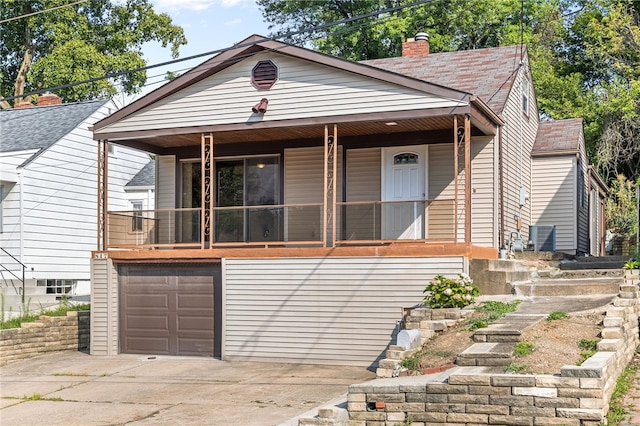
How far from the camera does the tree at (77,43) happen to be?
34.2m

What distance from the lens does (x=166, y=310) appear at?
17297 mm

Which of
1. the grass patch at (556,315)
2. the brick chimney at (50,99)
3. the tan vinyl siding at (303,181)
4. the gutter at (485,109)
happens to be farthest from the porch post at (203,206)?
the brick chimney at (50,99)

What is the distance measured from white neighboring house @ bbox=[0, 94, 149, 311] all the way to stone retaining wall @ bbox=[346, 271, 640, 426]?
13427 millimetres

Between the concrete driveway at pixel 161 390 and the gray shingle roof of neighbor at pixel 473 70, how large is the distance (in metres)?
7.17

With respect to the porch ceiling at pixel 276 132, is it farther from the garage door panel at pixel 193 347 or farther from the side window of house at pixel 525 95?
the side window of house at pixel 525 95

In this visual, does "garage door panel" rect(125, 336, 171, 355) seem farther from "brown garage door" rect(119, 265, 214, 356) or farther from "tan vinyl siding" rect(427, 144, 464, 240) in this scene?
"tan vinyl siding" rect(427, 144, 464, 240)

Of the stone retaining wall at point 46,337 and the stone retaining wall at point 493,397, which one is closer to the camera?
the stone retaining wall at point 493,397

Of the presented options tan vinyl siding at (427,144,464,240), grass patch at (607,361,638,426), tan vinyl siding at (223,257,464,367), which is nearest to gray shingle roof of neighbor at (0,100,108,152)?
tan vinyl siding at (223,257,464,367)

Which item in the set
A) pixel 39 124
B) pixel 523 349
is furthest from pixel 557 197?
pixel 39 124

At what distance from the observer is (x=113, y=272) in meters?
17.7

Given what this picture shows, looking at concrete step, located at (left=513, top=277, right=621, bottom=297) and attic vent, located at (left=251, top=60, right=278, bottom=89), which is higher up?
attic vent, located at (left=251, top=60, right=278, bottom=89)

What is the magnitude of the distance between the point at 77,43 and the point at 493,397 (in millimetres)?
29454

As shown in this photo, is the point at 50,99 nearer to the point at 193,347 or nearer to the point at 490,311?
the point at 193,347

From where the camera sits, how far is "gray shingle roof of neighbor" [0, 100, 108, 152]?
24.1 meters
